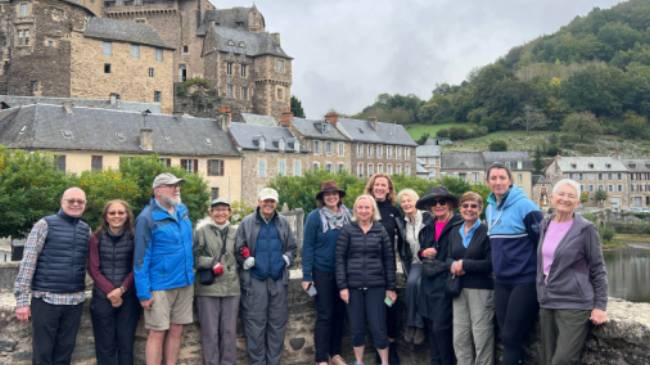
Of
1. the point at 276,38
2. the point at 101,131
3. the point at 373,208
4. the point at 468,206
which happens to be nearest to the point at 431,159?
the point at 276,38

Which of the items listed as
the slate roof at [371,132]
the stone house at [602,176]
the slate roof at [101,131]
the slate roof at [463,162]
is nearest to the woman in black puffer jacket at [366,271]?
the slate roof at [101,131]

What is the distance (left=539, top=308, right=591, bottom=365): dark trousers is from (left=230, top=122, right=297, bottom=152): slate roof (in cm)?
3960

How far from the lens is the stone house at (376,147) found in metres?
54.8

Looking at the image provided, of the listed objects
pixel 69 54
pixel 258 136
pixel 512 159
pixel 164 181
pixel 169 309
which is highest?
pixel 69 54

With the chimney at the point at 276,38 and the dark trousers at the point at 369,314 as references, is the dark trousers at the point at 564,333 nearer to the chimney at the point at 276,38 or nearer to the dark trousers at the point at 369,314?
the dark trousers at the point at 369,314

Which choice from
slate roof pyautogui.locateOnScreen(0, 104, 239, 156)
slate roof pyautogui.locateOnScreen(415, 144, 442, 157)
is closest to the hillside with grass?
slate roof pyautogui.locateOnScreen(415, 144, 442, 157)

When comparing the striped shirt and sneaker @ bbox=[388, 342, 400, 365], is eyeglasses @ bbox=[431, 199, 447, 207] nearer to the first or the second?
sneaker @ bbox=[388, 342, 400, 365]

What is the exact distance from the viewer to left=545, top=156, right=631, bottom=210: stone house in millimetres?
79062

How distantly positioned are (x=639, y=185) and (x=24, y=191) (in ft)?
254

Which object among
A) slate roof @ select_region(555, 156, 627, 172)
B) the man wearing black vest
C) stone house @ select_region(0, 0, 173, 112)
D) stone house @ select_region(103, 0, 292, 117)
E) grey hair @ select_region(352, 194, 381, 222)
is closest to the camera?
the man wearing black vest

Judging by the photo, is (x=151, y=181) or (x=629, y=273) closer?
(x=151, y=181)

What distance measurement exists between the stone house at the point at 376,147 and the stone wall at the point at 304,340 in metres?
47.1

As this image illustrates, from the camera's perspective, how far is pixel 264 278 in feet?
20.7

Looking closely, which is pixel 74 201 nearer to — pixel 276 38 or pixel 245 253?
pixel 245 253
